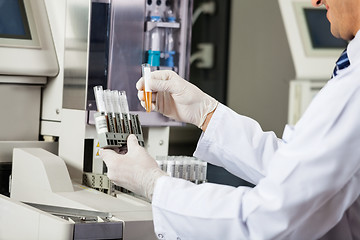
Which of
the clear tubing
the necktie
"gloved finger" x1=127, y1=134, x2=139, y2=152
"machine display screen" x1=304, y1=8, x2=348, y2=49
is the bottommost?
"gloved finger" x1=127, y1=134, x2=139, y2=152

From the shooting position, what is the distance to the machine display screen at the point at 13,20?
1.96m

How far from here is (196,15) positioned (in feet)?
16.6

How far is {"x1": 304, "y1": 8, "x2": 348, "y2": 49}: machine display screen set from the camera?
3660mm

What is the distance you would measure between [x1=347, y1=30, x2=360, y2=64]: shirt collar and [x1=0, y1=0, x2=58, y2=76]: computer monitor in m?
1.03

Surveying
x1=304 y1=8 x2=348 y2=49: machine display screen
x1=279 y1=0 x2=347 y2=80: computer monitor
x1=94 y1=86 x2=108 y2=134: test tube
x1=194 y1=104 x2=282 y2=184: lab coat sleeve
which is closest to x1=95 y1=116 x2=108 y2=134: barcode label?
x1=94 y1=86 x2=108 y2=134: test tube

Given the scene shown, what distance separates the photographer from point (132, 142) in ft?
4.74

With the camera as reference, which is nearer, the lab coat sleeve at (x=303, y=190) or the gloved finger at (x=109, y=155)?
the lab coat sleeve at (x=303, y=190)

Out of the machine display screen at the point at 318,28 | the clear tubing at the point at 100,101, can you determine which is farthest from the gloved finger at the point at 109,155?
the machine display screen at the point at 318,28

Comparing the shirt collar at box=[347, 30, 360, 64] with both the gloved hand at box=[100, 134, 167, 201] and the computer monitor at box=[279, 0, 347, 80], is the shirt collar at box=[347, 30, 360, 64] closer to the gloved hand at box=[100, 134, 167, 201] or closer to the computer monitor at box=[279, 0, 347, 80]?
the gloved hand at box=[100, 134, 167, 201]

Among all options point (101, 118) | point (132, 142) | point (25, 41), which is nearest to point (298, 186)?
point (132, 142)

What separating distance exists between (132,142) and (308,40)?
2.37 metres

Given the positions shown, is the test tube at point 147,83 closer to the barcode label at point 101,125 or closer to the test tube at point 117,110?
the test tube at point 117,110

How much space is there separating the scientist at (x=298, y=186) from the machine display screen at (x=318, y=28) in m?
2.35

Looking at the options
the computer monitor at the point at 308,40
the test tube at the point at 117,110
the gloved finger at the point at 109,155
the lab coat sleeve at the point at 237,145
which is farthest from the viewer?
the computer monitor at the point at 308,40
